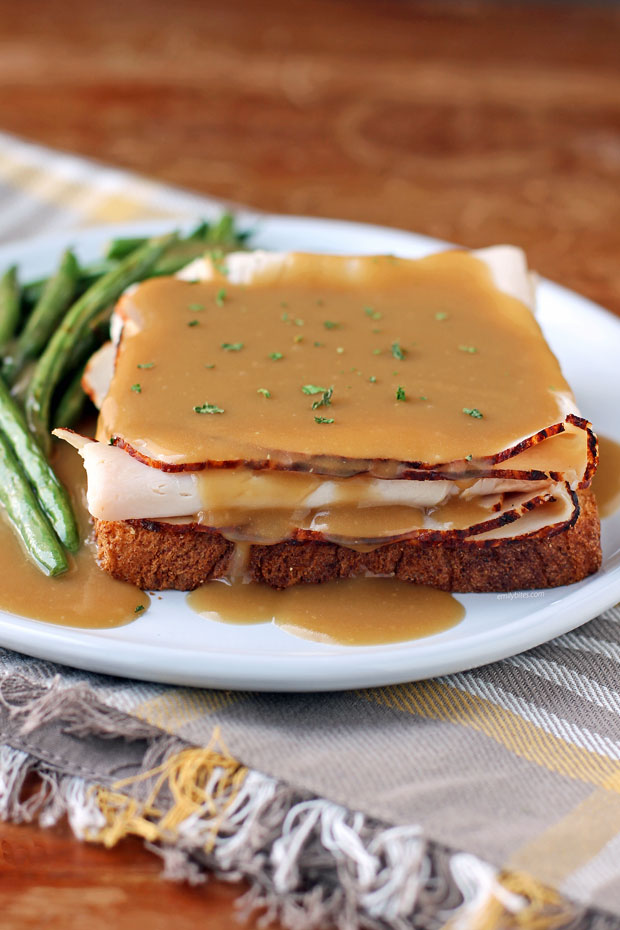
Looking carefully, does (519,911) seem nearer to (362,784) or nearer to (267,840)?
(362,784)

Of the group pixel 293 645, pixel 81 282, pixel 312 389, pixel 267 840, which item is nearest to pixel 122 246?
pixel 81 282

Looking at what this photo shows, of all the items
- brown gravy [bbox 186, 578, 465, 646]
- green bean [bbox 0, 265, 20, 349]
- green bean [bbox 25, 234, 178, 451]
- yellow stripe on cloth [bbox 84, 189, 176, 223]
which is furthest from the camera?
yellow stripe on cloth [bbox 84, 189, 176, 223]

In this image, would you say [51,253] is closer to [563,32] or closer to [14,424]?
[14,424]

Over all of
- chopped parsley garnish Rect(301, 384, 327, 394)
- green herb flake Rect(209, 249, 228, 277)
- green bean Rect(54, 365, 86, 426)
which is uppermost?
chopped parsley garnish Rect(301, 384, 327, 394)

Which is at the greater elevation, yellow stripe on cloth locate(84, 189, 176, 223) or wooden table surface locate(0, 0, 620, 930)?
wooden table surface locate(0, 0, 620, 930)

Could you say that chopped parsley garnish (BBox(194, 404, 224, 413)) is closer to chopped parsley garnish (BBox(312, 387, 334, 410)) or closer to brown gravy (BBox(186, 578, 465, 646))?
chopped parsley garnish (BBox(312, 387, 334, 410))

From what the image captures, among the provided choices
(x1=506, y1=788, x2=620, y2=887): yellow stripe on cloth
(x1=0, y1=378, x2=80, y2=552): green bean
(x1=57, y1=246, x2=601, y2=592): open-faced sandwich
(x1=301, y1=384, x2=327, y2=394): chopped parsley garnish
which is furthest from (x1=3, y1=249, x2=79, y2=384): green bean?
(x1=506, y1=788, x2=620, y2=887): yellow stripe on cloth

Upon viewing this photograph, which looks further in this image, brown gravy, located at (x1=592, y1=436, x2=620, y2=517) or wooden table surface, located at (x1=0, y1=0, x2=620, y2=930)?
wooden table surface, located at (x1=0, y1=0, x2=620, y2=930)

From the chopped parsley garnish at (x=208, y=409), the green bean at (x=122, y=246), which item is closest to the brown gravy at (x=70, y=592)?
the chopped parsley garnish at (x=208, y=409)
